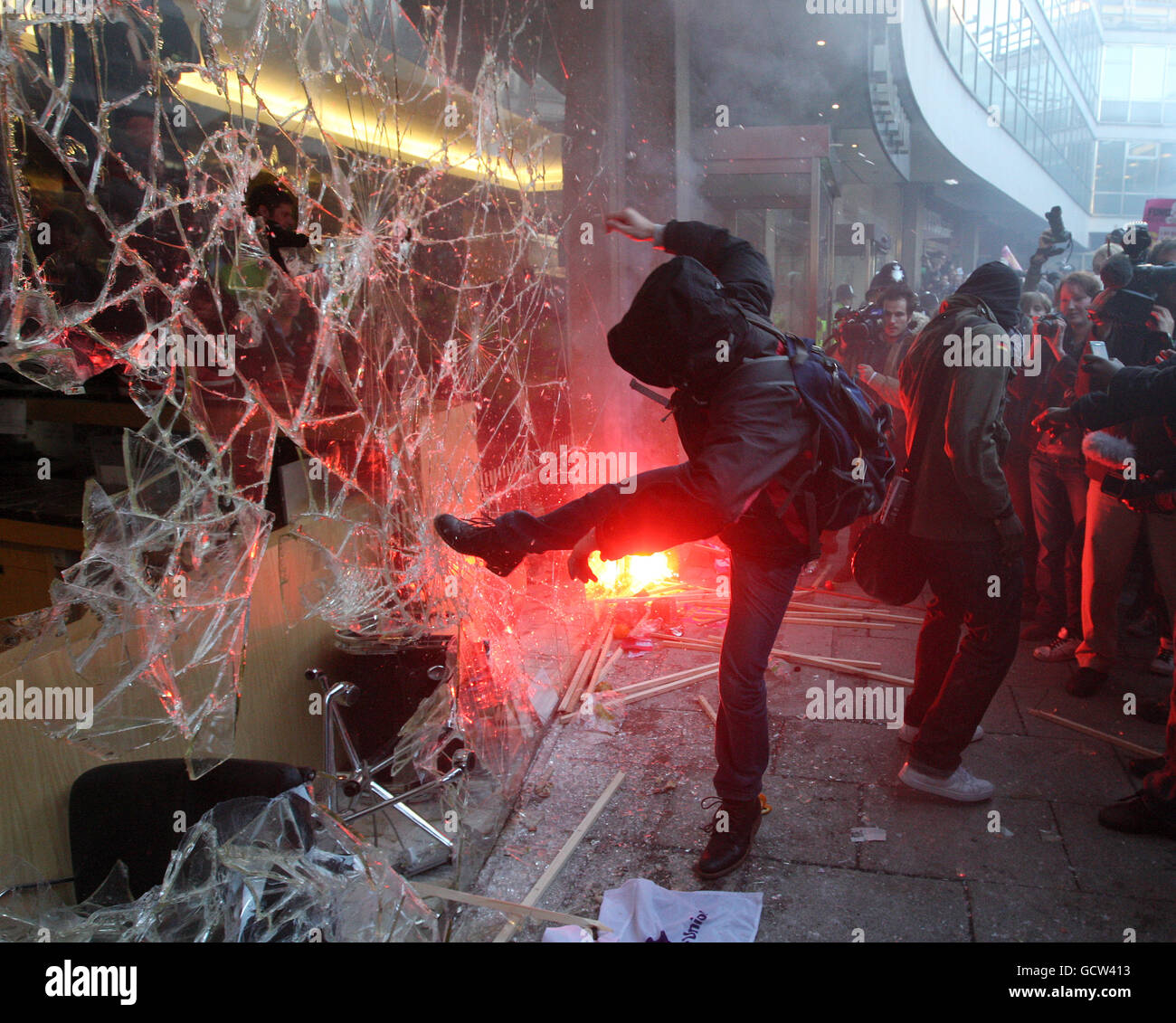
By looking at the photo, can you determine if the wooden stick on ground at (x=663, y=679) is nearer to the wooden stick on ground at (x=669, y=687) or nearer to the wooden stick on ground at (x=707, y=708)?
the wooden stick on ground at (x=669, y=687)

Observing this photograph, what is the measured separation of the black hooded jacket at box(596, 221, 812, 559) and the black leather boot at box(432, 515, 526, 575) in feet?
0.86

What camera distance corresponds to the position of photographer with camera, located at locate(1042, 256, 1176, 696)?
12.3 feet

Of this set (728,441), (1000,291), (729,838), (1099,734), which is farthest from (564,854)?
(1000,291)

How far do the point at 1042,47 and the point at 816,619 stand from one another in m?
19.0

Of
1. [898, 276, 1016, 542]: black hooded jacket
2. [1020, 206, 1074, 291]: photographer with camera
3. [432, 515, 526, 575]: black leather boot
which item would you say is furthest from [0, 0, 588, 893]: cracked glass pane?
[1020, 206, 1074, 291]: photographer with camera

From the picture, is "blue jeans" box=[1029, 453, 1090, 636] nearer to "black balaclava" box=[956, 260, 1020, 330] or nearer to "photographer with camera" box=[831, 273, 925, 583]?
"photographer with camera" box=[831, 273, 925, 583]

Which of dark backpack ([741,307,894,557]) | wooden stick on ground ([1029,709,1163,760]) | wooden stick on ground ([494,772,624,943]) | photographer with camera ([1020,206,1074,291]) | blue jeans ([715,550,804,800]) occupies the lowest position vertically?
wooden stick on ground ([494,772,624,943])

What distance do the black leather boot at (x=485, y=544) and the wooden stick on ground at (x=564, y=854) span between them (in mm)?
1173

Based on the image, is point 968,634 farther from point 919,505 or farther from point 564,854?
point 564,854

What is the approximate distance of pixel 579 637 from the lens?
190 inches

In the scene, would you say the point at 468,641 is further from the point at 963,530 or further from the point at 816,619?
the point at 816,619

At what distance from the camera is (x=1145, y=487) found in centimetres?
371
